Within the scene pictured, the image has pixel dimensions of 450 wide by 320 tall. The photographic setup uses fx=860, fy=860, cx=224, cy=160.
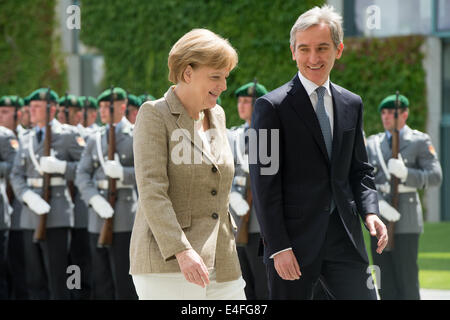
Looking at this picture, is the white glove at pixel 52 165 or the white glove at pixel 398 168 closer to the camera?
the white glove at pixel 398 168

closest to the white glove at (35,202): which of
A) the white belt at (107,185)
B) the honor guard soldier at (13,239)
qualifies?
the honor guard soldier at (13,239)

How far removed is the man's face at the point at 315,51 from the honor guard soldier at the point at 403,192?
318 centimetres

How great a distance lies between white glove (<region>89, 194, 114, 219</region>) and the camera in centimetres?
713

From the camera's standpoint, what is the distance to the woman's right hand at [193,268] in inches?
117

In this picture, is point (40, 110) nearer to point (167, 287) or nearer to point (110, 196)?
point (110, 196)

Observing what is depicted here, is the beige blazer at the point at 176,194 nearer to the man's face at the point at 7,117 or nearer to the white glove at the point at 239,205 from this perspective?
the white glove at the point at 239,205

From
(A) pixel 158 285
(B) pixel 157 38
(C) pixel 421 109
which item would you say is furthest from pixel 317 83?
(B) pixel 157 38

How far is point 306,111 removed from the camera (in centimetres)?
357

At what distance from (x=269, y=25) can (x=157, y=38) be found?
2.39 metres

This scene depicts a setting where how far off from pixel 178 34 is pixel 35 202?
29.7ft

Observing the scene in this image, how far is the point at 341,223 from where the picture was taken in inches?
140

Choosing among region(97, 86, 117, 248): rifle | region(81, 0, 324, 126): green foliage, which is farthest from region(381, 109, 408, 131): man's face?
region(81, 0, 324, 126): green foliage
